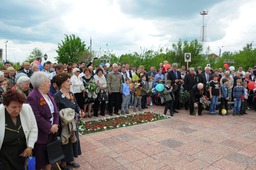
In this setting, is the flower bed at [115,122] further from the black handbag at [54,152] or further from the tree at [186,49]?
the tree at [186,49]

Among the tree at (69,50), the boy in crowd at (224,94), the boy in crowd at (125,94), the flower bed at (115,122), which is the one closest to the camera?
the flower bed at (115,122)

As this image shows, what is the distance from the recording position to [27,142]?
2705mm

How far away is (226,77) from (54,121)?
8592 millimetres

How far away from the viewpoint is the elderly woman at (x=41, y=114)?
2.99 m

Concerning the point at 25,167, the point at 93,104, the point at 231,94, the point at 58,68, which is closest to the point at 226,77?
the point at 231,94

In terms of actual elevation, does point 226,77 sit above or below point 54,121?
above

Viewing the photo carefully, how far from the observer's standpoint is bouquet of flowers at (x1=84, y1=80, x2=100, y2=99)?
7297 millimetres

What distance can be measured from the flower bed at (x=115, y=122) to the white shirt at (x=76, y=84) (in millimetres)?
1195

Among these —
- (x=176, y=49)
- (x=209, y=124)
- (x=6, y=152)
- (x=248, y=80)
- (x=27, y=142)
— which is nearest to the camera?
(x=6, y=152)

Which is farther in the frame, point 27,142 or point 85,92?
point 85,92

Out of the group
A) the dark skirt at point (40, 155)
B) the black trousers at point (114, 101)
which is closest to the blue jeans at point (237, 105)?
the black trousers at point (114, 101)

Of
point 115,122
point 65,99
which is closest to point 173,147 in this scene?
point 115,122

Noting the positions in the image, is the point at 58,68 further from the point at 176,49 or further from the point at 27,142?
the point at 176,49

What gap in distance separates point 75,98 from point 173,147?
2.76m
